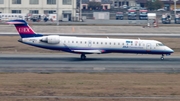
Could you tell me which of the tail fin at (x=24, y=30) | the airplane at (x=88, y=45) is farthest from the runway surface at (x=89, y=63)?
the tail fin at (x=24, y=30)

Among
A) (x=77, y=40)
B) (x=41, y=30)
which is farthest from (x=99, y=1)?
(x=77, y=40)

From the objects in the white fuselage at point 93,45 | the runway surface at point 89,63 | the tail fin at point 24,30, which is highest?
the tail fin at point 24,30

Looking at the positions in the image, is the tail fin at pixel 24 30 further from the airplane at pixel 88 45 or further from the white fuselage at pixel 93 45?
the white fuselage at pixel 93 45

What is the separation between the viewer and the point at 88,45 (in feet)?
159

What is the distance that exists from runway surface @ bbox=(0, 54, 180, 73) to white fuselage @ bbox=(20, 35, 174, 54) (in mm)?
780

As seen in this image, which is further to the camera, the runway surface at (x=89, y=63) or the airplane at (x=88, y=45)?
the airplane at (x=88, y=45)

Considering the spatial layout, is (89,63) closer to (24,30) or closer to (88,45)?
(88,45)

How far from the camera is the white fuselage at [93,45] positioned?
48125mm

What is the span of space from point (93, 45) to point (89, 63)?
12.7 ft

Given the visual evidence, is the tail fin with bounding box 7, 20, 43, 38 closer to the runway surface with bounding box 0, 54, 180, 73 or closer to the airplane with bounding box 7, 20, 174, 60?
the airplane with bounding box 7, 20, 174, 60

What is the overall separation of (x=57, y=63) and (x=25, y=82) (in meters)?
10.7

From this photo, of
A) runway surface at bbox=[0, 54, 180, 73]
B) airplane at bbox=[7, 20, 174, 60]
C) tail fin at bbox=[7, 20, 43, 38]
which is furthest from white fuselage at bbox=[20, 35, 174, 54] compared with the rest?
runway surface at bbox=[0, 54, 180, 73]

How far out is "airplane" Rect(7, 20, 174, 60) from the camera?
48125mm

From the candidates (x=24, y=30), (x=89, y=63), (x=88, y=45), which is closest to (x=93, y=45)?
(x=88, y=45)
